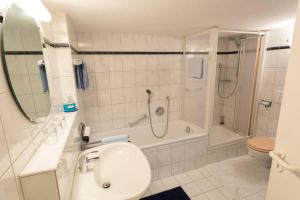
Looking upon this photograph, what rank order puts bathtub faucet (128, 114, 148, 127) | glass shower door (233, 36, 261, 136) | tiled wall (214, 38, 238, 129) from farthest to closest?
tiled wall (214, 38, 238, 129) → bathtub faucet (128, 114, 148, 127) → glass shower door (233, 36, 261, 136)

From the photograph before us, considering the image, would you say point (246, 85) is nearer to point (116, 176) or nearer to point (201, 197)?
point (201, 197)

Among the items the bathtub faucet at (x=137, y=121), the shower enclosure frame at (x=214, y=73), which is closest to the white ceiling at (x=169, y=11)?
the shower enclosure frame at (x=214, y=73)

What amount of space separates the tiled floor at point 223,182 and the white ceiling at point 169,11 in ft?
6.65

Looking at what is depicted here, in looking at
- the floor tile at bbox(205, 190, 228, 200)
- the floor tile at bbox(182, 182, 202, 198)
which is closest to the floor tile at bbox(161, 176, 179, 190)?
the floor tile at bbox(182, 182, 202, 198)

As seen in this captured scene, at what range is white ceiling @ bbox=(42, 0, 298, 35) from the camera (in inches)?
49.7

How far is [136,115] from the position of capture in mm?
2719

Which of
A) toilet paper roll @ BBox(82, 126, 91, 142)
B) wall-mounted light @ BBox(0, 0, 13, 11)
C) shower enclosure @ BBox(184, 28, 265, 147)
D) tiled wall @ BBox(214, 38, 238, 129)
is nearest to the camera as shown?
wall-mounted light @ BBox(0, 0, 13, 11)

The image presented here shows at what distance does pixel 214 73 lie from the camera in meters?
2.15

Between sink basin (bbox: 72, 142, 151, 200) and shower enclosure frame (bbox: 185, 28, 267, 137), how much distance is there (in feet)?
4.64

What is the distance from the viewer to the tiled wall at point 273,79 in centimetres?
222

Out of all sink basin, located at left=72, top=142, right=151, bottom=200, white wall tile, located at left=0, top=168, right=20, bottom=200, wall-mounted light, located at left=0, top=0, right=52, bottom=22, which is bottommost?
sink basin, located at left=72, top=142, right=151, bottom=200

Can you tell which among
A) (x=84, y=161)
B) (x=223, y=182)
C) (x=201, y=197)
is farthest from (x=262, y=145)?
(x=84, y=161)

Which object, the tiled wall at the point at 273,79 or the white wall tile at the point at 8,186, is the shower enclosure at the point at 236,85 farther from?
the white wall tile at the point at 8,186

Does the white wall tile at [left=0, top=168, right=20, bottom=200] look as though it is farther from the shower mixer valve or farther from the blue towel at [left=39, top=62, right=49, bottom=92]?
the shower mixer valve
